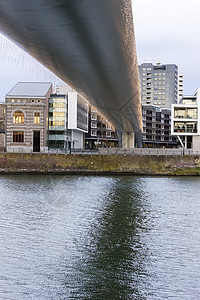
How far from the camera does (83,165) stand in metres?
50.3

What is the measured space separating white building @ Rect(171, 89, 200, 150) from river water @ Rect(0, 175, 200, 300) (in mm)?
48175

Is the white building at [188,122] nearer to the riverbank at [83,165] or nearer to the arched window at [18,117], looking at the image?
the riverbank at [83,165]

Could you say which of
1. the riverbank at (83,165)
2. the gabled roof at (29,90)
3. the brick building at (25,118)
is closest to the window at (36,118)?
the brick building at (25,118)

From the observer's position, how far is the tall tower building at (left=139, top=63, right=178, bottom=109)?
159 m

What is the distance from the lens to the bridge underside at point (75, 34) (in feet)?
19.3

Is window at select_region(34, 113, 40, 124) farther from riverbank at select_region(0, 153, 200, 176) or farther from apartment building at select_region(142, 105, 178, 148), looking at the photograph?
apartment building at select_region(142, 105, 178, 148)

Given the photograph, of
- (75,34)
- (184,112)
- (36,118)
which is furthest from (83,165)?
(75,34)

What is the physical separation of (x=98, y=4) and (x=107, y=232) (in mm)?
9609

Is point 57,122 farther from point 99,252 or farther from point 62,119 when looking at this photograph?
point 99,252

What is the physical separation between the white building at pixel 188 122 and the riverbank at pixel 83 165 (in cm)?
1790

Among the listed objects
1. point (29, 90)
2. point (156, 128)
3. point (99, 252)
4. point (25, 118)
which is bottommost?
point (99, 252)

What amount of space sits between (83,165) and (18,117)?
1994cm

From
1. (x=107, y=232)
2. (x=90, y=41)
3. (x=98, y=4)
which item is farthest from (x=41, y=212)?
(x=98, y=4)

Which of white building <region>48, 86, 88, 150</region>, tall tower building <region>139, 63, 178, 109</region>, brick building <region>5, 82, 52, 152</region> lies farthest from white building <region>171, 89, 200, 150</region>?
tall tower building <region>139, 63, 178, 109</region>
